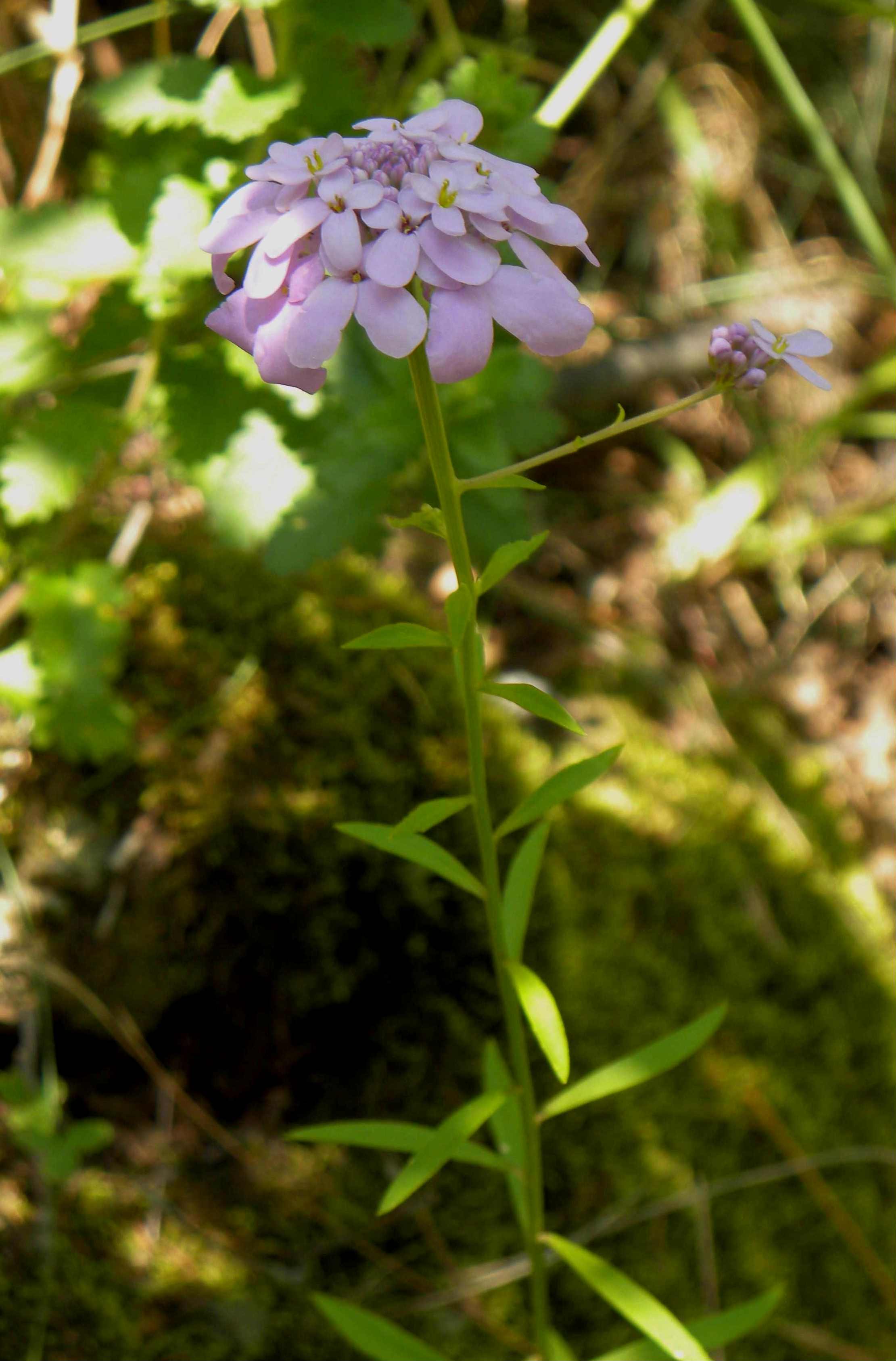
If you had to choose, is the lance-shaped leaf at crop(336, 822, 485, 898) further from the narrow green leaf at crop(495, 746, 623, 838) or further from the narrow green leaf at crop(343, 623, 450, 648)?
the narrow green leaf at crop(343, 623, 450, 648)

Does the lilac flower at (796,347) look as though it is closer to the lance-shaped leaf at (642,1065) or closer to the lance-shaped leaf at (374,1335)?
the lance-shaped leaf at (642,1065)

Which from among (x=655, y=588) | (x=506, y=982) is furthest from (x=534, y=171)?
(x=655, y=588)

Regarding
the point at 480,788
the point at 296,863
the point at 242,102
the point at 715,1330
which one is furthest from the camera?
the point at 296,863

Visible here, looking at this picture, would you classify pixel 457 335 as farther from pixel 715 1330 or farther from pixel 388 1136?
pixel 715 1330

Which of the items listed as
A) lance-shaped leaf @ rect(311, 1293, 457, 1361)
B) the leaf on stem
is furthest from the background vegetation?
the leaf on stem

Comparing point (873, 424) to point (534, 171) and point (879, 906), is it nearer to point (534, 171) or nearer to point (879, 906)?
point (879, 906)

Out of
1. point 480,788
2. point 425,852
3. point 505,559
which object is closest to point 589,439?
point 505,559
